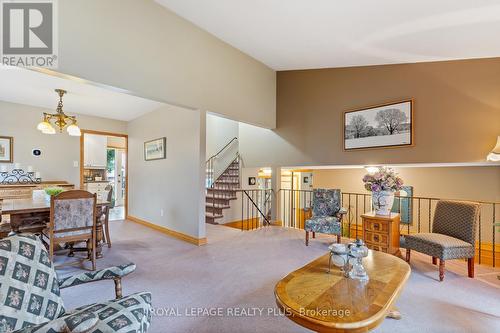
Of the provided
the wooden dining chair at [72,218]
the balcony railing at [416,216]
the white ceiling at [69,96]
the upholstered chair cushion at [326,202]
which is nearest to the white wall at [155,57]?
the white ceiling at [69,96]

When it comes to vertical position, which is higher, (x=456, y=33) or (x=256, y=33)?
(x=256, y=33)

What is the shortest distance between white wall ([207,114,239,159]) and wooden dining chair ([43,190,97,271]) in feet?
15.5

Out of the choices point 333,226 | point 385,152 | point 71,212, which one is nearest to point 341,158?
point 385,152

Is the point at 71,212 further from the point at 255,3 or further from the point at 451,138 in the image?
the point at 451,138

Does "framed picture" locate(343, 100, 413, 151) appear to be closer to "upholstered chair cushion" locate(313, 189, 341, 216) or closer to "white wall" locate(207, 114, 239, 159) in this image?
"upholstered chair cushion" locate(313, 189, 341, 216)

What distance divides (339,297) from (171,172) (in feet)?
12.5

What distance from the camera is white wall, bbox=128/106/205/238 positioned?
3.96m

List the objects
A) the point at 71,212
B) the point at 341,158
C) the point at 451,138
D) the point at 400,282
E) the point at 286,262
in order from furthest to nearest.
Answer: the point at 341,158, the point at 451,138, the point at 286,262, the point at 71,212, the point at 400,282

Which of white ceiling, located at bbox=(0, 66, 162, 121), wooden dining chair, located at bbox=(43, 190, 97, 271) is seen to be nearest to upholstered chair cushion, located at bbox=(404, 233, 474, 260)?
wooden dining chair, located at bbox=(43, 190, 97, 271)

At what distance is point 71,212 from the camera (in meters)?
2.80

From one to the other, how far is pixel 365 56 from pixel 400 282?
343cm

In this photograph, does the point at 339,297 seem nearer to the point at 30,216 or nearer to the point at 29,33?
the point at 29,33

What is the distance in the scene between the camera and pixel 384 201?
3562mm

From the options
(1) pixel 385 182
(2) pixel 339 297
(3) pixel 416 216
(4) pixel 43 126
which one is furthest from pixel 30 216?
(3) pixel 416 216
